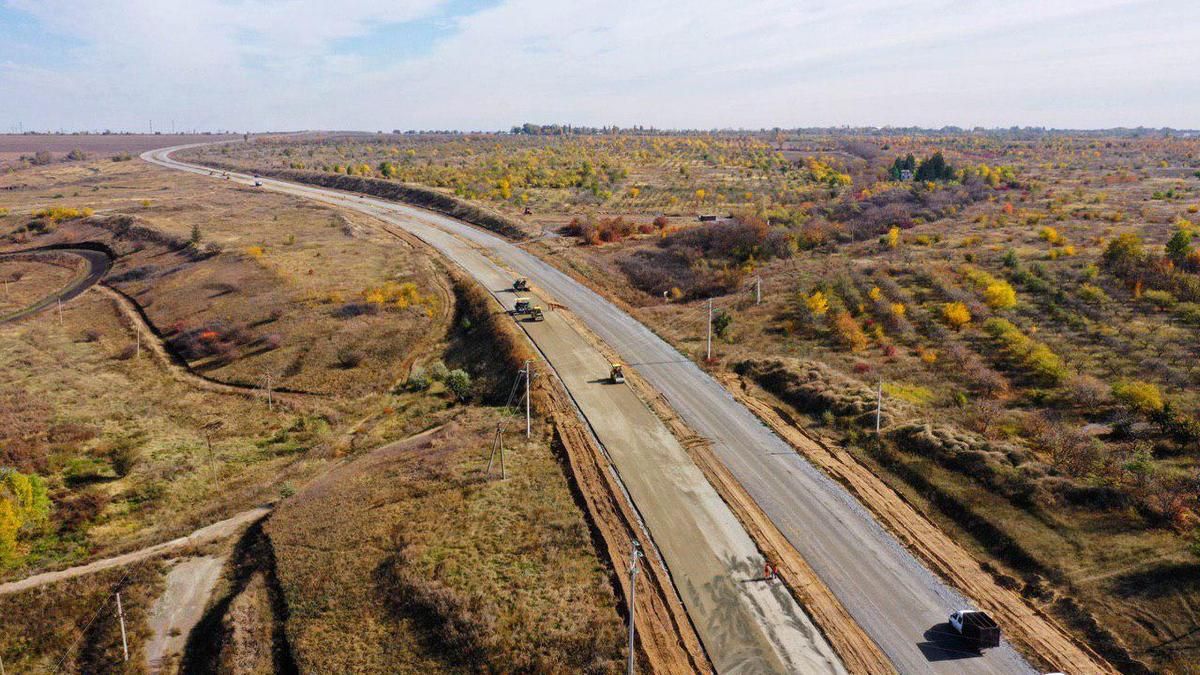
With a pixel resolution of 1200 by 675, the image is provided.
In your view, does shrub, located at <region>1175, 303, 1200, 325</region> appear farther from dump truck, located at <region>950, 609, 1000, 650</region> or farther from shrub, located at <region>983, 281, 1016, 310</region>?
dump truck, located at <region>950, 609, 1000, 650</region>

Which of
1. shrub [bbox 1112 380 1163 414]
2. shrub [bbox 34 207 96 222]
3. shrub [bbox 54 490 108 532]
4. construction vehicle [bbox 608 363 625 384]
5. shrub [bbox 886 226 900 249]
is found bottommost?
shrub [bbox 54 490 108 532]

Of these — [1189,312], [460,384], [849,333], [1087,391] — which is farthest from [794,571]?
[1189,312]

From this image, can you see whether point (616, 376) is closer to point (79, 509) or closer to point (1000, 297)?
point (79, 509)

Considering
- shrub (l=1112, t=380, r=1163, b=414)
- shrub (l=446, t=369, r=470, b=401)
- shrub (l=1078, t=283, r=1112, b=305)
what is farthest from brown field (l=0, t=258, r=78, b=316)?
shrub (l=1078, t=283, r=1112, b=305)

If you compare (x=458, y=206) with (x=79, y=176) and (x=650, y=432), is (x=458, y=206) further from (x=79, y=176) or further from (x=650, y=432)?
(x=79, y=176)

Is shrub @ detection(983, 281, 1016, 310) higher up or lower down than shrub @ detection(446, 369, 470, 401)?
higher up
